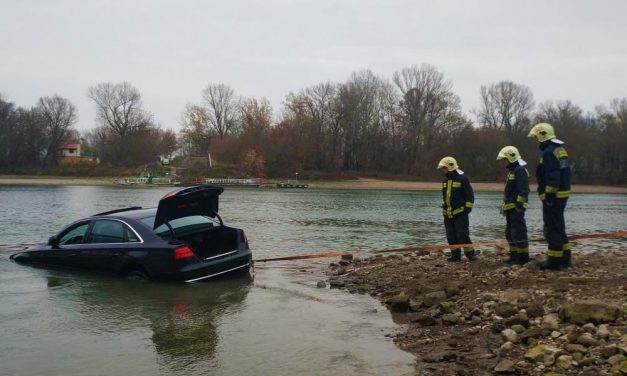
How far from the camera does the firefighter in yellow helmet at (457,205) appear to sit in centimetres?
1059

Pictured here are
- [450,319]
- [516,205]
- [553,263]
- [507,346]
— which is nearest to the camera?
[507,346]

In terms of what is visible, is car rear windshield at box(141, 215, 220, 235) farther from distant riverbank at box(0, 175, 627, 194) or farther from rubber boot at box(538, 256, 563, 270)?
distant riverbank at box(0, 175, 627, 194)

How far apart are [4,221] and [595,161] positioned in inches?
3402

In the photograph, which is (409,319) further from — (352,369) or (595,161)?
(595,161)

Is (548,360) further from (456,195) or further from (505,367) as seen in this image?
(456,195)

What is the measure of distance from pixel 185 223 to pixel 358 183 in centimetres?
7431

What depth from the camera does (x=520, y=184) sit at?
962 cm

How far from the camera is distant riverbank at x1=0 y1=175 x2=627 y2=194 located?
78.2m

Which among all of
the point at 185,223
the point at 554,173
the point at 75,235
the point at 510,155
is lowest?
the point at 75,235

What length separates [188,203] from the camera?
32.0ft

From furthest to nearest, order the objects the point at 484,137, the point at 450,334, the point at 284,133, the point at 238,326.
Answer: the point at 284,133 < the point at 484,137 < the point at 238,326 < the point at 450,334

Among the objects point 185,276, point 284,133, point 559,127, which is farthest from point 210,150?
point 185,276

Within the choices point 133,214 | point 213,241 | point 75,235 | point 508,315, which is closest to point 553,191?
point 508,315

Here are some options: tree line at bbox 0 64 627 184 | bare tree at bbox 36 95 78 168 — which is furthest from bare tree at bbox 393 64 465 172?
bare tree at bbox 36 95 78 168
